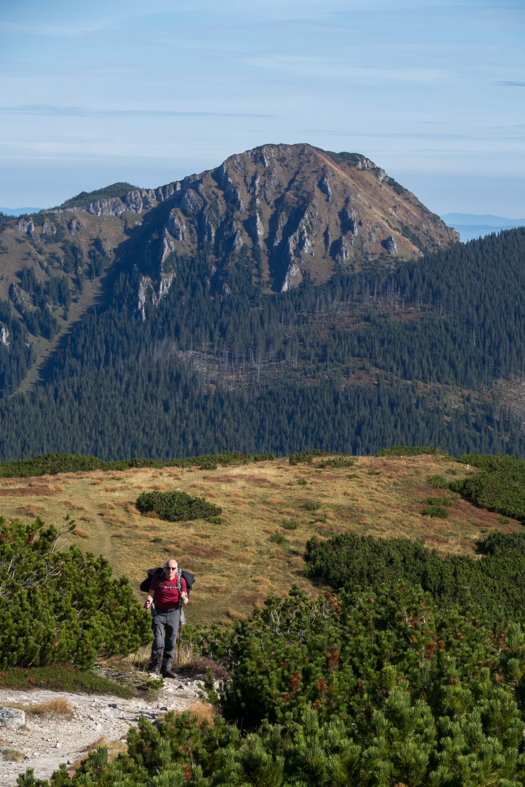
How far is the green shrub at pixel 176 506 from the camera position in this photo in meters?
32.5

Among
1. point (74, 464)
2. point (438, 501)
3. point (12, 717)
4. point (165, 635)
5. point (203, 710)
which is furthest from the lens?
point (74, 464)

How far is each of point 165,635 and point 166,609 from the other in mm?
714

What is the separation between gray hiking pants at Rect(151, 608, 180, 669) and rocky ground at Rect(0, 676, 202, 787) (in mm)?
1311

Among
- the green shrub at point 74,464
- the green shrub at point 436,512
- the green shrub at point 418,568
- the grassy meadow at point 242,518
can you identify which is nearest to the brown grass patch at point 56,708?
the grassy meadow at point 242,518

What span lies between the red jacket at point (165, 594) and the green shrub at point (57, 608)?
0.70m

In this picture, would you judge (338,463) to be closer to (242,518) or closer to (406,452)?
(406,452)

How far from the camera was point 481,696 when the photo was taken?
939 centimetres

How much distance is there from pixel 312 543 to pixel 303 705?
1927 centimetres

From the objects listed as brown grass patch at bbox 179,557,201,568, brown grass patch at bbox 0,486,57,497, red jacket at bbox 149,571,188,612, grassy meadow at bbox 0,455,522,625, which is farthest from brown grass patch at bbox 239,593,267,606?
→ brown grass patch at bbox 0,486,57,497

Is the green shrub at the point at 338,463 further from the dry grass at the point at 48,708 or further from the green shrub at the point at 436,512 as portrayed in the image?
the dry grass at the point at 48,708

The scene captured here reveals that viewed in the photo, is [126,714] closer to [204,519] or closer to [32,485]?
[204,519]

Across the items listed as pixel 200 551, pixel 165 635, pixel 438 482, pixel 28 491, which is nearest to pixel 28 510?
pixel 28 491

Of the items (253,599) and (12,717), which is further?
(253,599)

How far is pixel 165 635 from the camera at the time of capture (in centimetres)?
1529
